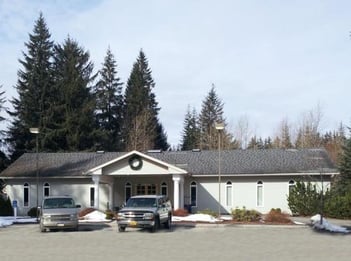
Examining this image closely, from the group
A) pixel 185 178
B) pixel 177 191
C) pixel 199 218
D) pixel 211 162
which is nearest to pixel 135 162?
pixel 177 191

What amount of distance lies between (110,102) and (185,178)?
112ft

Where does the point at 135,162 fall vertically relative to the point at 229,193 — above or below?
above

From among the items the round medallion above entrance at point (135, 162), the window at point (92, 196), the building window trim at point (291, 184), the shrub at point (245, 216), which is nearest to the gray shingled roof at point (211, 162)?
the building window trim at point (291, 184)

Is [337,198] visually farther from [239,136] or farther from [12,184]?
[239,136]

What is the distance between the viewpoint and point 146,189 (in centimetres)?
4528

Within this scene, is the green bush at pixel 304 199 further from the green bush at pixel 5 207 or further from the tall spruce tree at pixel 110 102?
the tall spruce tree at pixel 110 102

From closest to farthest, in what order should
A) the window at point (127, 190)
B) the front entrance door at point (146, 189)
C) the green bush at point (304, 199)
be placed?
the green bush at point (304, 199), the front entrance door at point (146, 189), the window at point (127, 190)

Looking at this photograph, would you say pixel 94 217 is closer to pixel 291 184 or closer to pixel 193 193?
pixel 193 193

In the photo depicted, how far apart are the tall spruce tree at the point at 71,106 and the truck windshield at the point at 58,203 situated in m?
34.5

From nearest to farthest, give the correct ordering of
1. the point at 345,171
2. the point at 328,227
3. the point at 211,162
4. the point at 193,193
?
the point at 328,227, the point at 345,171, the point at 193,193, the point at 211,162

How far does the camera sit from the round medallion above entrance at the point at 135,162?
41500 millimetres

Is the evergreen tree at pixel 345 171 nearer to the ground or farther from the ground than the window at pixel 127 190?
farther from the ground

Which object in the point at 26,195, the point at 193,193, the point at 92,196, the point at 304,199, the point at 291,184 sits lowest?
the point at 304,199

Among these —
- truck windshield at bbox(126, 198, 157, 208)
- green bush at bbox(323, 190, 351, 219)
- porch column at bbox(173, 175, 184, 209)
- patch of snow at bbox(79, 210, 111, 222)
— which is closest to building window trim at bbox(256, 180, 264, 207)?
green bush at bbox(323, 190, 351, 219)
